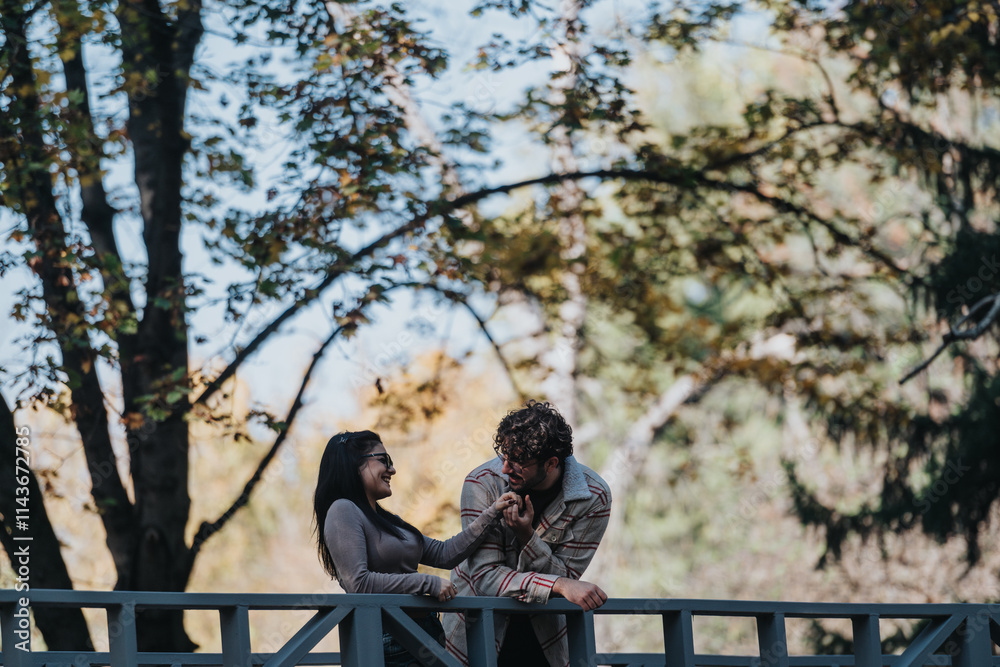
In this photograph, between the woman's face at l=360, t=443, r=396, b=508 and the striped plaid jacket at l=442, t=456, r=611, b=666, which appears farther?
the woman's face at l=360, t=443, r=396, b=508

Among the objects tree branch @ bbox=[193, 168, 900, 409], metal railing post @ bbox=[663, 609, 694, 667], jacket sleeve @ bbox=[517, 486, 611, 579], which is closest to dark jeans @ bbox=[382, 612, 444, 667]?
jacket sleeve @ bbox=[517, 486, 611, 579]

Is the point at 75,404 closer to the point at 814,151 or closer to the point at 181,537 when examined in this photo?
the point at 181,537

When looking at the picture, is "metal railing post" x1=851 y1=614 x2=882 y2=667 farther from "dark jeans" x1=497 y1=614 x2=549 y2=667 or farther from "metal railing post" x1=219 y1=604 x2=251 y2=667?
"metal railing post" x1=219 y1=604 x2=251 y2=667

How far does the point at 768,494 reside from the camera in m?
20.2

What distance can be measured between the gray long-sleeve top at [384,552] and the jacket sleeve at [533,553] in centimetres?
7

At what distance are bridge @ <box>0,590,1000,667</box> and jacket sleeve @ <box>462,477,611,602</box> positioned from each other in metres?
0.10

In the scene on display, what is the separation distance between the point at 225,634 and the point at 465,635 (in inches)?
36.9

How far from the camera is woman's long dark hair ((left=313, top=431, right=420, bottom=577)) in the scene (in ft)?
13.9

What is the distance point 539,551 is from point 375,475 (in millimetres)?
716

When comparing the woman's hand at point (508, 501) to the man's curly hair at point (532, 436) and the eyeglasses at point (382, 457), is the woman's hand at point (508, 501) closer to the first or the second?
the man's curly hair at point (532, 436)

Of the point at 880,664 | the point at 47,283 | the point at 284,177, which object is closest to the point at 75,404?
the point at 47,283

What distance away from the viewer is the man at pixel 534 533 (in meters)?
4.06

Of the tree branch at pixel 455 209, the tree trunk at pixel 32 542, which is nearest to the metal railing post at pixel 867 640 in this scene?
the tree branch at pixel 455 209

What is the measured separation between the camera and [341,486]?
167 inches
